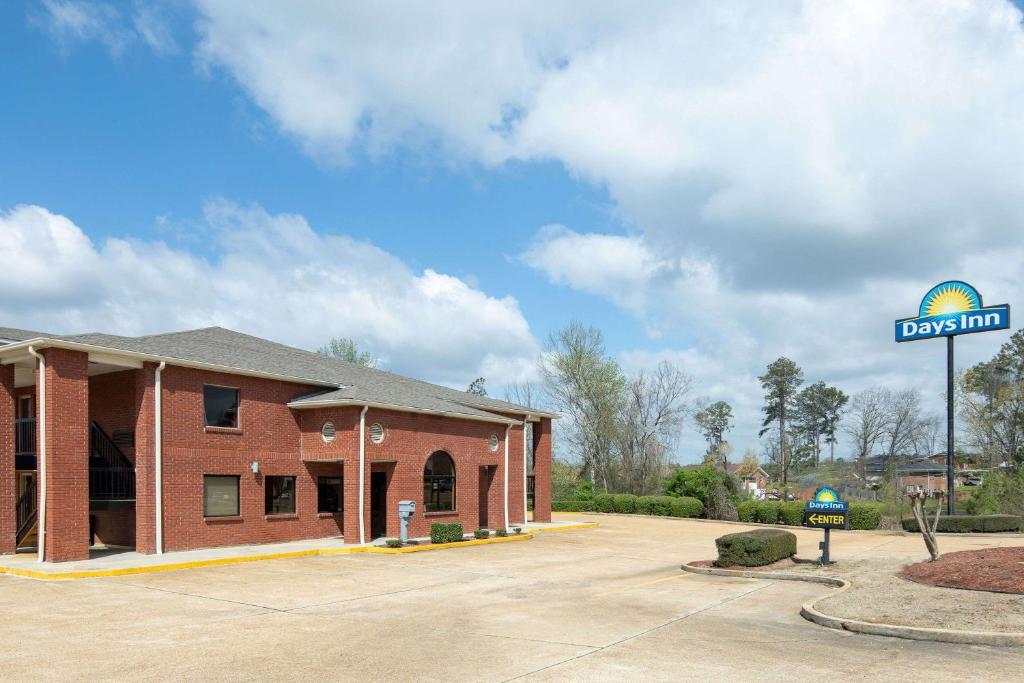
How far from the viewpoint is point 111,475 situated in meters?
20.4

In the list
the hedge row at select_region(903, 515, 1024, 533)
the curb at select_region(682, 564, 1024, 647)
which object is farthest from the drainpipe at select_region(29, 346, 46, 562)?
the hedge row at select_region(903, 515, 1024, 533)

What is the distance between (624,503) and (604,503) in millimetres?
1277

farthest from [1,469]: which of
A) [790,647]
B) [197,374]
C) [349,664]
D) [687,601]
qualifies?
[790,647]

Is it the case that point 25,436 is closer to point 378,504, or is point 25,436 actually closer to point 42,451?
point 42,451

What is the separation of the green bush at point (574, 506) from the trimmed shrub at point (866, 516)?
13421 millimetres

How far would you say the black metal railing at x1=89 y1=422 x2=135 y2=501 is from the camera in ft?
66.6

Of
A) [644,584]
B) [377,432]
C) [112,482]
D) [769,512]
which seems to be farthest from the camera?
[769,512]

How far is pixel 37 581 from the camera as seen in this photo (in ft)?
49.9

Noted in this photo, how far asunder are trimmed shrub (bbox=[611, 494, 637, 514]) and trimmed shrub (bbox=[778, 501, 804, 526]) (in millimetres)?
7517

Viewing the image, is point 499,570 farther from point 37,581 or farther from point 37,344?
point 37,344

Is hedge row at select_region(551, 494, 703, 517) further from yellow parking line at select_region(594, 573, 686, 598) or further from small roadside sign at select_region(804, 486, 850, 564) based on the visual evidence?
yellow parking line at select_region(594, 573, 686, 598)

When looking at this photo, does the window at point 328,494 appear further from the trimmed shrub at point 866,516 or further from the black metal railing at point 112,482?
the trimmed shrub at point 866,516

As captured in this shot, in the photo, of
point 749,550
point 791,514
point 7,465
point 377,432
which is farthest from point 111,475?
point 791,514

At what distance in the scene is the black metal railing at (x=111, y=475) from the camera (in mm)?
20312
